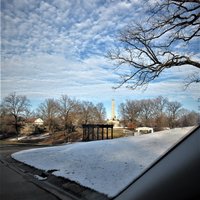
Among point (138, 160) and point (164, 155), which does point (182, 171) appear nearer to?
point (164, 155)

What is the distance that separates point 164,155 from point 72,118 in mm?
81656

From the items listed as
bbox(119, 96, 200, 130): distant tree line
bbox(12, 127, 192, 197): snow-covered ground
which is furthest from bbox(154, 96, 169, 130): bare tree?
bbox(12, 127, 192, 197): snow-covered ground

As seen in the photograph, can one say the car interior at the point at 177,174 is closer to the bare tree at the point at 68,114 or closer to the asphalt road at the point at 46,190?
the asphalt road at the point at 46,190

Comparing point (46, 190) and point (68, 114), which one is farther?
point (68, 114)

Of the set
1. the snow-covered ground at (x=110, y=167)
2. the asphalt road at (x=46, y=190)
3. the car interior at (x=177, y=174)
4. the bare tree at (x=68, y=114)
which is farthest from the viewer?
the bare tree at (x=68, y=114)

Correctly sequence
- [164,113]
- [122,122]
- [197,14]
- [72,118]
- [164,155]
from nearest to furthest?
[164,155]
[197,14]
[72,118]
[164,113]
[122,122]

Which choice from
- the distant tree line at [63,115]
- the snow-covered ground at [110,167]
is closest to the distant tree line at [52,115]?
the distant tree line at [63,115]

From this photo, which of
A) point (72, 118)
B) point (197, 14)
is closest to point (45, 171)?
point (197, 14)

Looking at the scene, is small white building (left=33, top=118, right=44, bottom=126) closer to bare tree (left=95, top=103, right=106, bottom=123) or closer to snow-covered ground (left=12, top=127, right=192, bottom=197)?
bare tree (left=95, top=103, right=106, bottom=123)

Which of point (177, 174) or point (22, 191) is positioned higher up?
point (177, 174)

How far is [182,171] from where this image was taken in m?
1.24

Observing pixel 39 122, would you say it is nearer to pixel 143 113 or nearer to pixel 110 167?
pixel 143 113

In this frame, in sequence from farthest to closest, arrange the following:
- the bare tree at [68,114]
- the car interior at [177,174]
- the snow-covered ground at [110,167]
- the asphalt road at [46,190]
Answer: the bare tree at [68,114], the snow-covered ground at [110,167], the asphalt road at [46,190], the car interior at [177,174]

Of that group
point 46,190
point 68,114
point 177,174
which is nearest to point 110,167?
point 46,190
